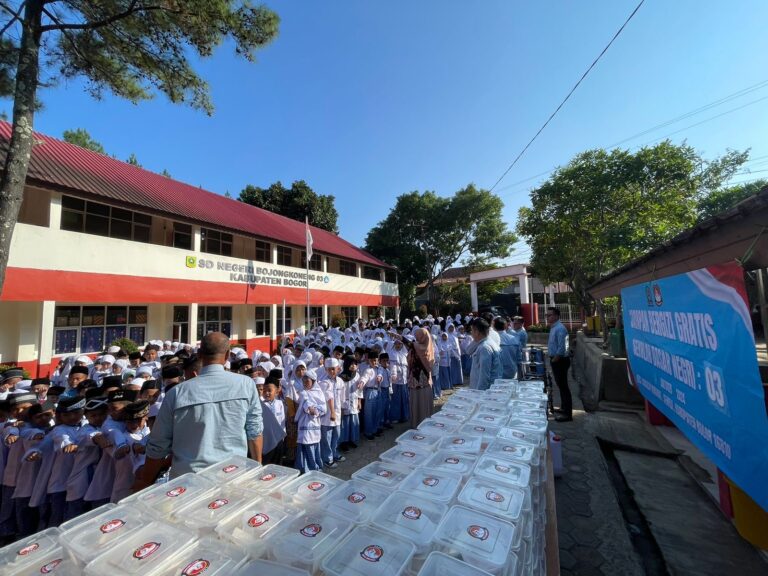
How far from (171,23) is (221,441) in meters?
7.56

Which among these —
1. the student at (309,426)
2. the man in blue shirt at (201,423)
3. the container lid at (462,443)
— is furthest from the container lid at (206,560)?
the student at (309,426)

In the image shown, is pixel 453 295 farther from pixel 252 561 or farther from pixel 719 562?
pixel 252 561

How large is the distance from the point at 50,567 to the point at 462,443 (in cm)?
188

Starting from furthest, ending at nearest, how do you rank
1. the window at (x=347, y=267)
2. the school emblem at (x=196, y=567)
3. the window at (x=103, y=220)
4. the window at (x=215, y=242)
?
the window at (x=347, y=267), the window at (x=215, y=242), the window at (x=103, y=220), the school emblem at (x=196, y=567)

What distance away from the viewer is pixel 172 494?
1.56 m

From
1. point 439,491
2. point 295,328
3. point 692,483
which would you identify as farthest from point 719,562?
point 295,328

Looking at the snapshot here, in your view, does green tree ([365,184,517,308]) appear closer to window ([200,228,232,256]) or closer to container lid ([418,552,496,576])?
window ([200,228,232,256])

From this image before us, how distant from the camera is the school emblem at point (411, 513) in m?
1.37

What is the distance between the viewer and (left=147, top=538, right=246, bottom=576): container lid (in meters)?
1.09

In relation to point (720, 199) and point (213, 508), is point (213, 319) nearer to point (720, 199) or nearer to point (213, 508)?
point (213, 508)

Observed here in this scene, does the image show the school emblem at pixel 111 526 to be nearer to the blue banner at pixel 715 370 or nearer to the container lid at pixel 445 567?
the container lid at pixel 445 567

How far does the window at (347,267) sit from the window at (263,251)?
20.2 feet

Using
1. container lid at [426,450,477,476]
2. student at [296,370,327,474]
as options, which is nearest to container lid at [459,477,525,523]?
container lid at [426,450,477,476]

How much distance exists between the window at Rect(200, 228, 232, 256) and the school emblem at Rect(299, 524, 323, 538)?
14008 millimetres
